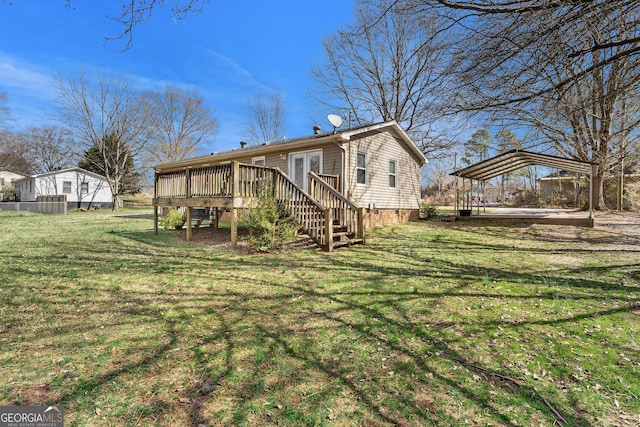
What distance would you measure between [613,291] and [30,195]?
137 ft

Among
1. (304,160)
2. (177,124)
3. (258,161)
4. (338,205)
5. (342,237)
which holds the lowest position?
(342,237)

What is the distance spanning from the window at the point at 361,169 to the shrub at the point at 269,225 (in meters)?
5.23

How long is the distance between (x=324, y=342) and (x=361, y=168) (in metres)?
9.88

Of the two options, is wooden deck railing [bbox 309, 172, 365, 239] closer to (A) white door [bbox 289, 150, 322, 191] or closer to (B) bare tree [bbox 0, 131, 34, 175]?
(A) white door [bbox 289, 150, 322, 191]

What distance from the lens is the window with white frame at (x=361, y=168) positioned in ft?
40.3

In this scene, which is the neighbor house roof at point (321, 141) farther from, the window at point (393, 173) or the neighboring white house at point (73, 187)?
the neighboring white house at point (73, 187)

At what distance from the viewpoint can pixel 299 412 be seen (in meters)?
2.20

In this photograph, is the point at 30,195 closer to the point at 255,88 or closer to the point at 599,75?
the point at 255,88

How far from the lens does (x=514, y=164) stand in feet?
47.9

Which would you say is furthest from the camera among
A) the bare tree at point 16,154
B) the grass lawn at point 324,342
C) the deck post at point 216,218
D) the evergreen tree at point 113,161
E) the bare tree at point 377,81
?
the bare tree at point 16,154

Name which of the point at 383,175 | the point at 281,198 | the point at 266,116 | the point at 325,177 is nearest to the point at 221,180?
the point at 281,198

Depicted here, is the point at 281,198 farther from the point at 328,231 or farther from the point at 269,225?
the point at 328,231

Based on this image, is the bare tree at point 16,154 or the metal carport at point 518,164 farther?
the bare tree at point 16,154

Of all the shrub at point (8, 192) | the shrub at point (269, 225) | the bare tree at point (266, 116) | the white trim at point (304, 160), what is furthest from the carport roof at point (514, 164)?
the shrub at point (8, 192)
